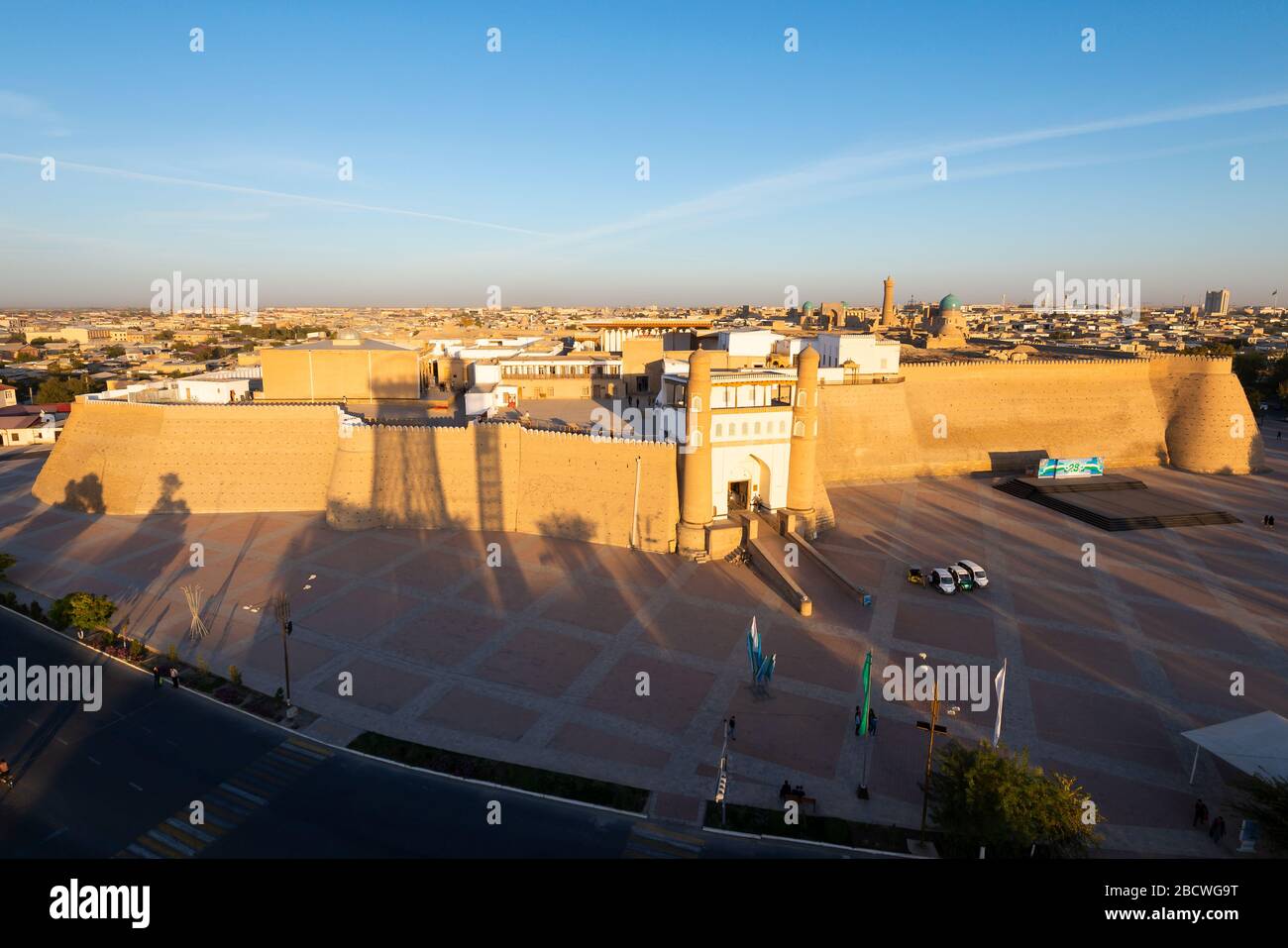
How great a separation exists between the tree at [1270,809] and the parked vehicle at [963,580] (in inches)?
451

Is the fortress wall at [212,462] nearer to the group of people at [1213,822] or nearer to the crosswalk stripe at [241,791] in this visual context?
the crosswalk stripe at [241,791]

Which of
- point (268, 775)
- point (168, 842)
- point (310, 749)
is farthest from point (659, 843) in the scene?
point (168, 842)

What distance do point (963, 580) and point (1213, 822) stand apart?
458 inches

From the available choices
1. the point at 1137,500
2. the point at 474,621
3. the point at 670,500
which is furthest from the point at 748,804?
the point at 1137,500

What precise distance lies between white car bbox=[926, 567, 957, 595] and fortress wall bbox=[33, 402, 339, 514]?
87.6 ft

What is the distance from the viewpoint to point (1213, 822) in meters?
13.3

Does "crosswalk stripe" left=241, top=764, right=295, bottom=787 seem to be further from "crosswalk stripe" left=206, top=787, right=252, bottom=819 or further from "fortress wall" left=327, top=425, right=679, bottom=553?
"fortress wall" left=327, top=425, right=679, bottom=553

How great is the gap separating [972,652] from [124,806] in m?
20.7

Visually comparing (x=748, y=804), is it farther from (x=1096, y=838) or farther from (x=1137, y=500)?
(x=1137, y=500)

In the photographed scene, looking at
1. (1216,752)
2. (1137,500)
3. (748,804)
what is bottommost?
(748,804)

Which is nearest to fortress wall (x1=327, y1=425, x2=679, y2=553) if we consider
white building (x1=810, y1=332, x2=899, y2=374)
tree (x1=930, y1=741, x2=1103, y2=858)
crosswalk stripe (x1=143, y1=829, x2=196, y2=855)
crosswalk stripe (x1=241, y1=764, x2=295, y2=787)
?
crosswalk stripe (x1=241, y1=764, x2=295, y2=787)

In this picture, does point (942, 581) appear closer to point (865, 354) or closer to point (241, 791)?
point (241, 791)

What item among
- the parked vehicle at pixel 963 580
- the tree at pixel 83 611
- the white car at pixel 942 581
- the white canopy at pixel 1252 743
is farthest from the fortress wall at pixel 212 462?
the white canopy at pixel 1252 743
